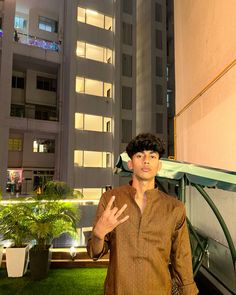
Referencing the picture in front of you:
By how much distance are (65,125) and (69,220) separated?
15.1 meters

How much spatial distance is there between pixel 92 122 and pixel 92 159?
2978mm

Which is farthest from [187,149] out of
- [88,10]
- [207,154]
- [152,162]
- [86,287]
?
[88,10]

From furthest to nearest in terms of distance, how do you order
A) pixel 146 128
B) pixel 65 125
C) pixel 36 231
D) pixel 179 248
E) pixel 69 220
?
pixel 146 128 → pixel 65 125 → pixel 69 220 → pixel 36 231 → pixel 179 248

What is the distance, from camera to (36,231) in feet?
17.1

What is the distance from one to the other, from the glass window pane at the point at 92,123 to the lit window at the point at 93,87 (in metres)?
1.99

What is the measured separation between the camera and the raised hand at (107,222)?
1.88 meters

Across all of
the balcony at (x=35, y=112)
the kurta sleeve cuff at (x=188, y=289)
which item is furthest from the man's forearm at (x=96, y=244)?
the balcony at (x=35, y=112)

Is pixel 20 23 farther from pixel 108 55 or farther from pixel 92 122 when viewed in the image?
pixel 92 122

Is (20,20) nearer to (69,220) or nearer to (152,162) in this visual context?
(69,220)

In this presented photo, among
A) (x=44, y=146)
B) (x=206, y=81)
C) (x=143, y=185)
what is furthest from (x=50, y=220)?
(x=44, y=146)

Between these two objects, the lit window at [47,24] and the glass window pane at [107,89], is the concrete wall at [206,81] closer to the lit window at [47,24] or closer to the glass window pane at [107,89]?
the glass window pane at [107,89]

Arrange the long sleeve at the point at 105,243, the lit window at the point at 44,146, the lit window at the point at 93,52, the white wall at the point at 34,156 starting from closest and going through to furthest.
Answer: the long sleeve at the point at 105,243, the white wall at the point at 34,156, the lit window at the point at 93,52, the lit window at the point at 44,146

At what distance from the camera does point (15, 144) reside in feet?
67.5

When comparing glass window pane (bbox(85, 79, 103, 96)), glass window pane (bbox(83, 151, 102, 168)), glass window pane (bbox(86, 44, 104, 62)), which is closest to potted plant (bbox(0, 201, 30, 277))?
glass window pane (bbox(83, 151, 102, 168))
